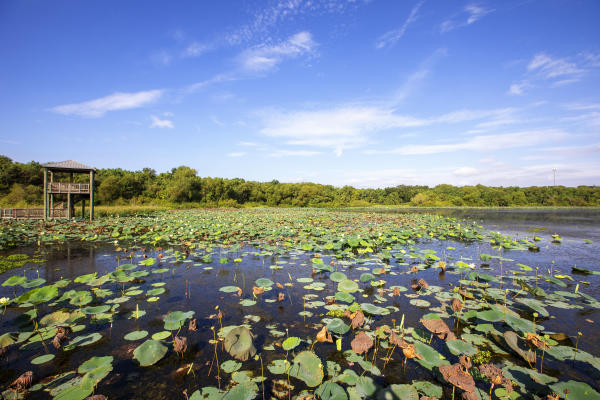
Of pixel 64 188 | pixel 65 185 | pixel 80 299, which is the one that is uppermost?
pixel 65 185

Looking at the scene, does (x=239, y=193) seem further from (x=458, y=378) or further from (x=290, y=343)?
(x=458, y=378)

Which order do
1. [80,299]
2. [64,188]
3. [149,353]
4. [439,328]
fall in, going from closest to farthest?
[149,353] → [439,328] → [80,299] → [64,188]

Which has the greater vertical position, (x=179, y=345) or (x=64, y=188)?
(x=64, y=188)

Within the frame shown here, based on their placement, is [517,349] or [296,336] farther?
[296,336]

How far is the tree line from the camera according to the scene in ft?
99.8

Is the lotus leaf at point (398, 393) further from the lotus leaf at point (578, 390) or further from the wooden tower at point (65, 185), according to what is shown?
the wooden tower at point (65, 185)

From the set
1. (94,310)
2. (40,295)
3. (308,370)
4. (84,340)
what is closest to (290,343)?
(308,370)

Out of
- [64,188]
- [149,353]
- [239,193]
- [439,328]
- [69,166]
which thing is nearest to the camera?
[149,353]

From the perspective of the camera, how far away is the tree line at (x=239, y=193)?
1197 inches

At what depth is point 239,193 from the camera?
160 feet

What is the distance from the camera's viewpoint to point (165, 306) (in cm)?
405

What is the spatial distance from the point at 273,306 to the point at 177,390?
6.38 feet

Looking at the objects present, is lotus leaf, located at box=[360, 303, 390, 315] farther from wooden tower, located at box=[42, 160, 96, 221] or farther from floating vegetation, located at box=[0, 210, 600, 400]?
wooden tower, located at box=[42, 160, 96, 221]

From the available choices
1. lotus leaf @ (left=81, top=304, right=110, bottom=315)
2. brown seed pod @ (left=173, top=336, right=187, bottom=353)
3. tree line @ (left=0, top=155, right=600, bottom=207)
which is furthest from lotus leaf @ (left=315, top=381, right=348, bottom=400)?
tree line @ (left=0, top=155, right=600, bottom=207)
